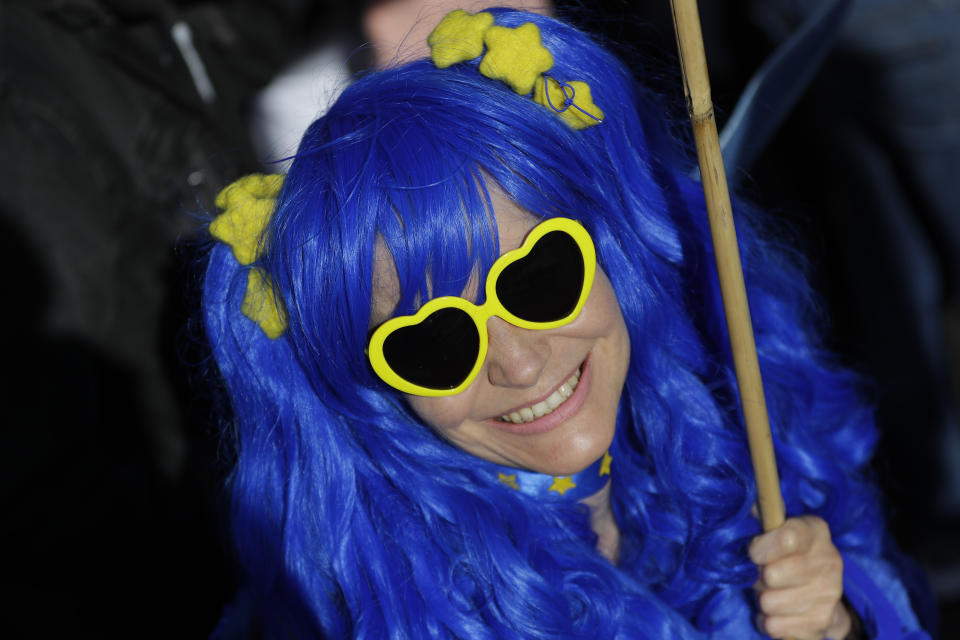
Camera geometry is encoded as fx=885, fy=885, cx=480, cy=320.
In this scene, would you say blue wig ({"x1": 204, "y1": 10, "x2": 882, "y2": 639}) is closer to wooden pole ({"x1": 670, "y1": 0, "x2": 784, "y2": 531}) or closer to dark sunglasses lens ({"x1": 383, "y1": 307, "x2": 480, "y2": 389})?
dark sunglasses lens ({"x1": 383, "y1": 307, "x2": 480, "y2": 389})

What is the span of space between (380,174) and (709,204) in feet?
1.37

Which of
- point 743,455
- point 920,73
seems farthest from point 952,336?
point 743,455

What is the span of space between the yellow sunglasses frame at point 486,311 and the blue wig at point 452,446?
0.10ft

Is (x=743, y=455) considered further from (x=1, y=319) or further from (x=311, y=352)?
(x=1, y=319)

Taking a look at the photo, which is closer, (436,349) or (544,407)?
(436,349)

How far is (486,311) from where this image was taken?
1.15 meters

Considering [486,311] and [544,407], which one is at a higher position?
[486,311]

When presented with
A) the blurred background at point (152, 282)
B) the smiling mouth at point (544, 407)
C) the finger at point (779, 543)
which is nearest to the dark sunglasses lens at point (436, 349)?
the smiling mouth at point (544, 407)

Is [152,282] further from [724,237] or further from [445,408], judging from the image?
[724,237]

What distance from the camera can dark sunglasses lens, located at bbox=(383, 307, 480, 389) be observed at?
114cm

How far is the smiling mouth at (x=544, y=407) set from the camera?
128 centimetres

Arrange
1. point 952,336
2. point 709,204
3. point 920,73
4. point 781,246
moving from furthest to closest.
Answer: point 952,336 → point 920,73 → point 781,246 → point 709,204

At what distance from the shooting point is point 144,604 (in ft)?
8.47

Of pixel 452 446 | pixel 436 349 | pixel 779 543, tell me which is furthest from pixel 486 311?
pixel 779 543
